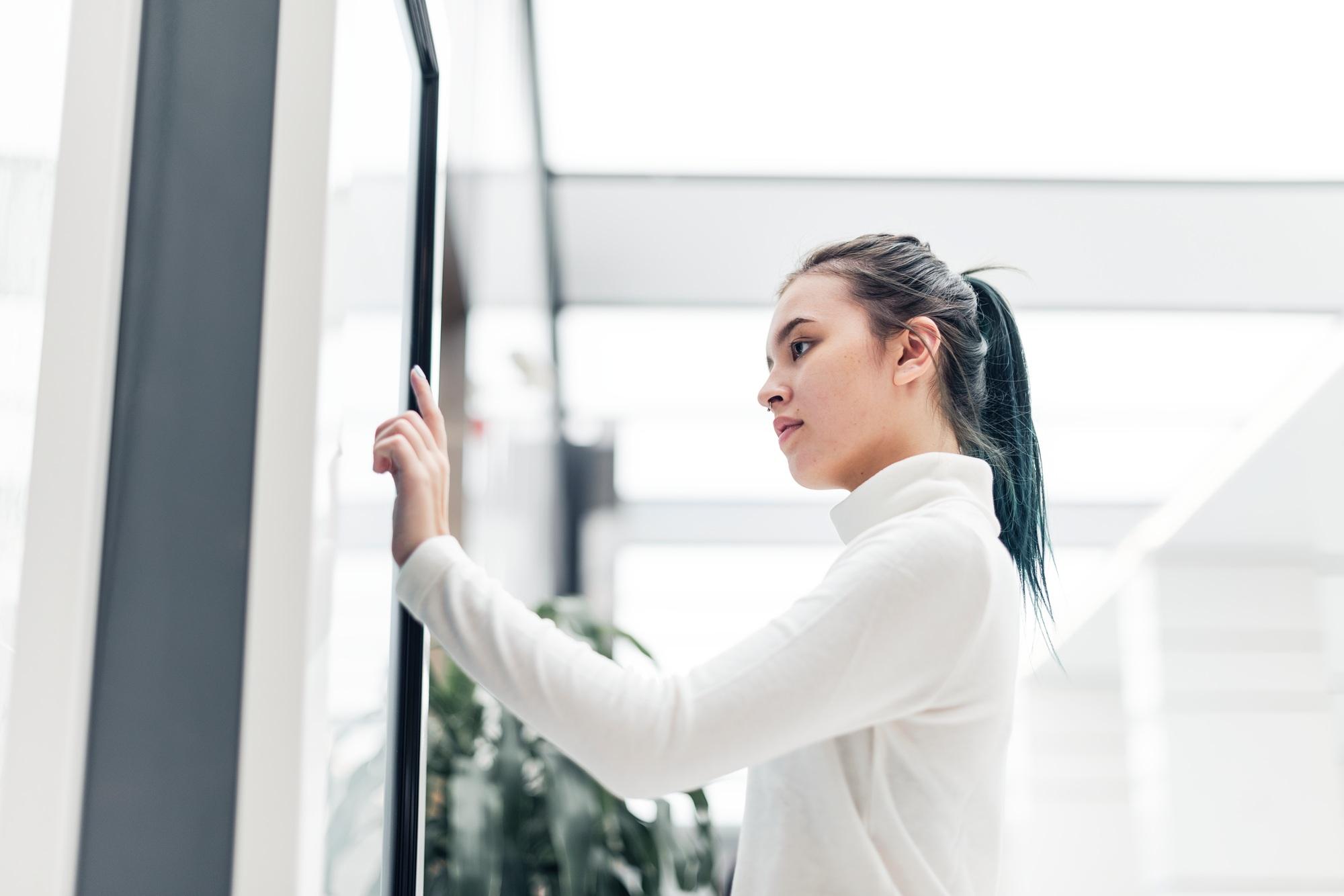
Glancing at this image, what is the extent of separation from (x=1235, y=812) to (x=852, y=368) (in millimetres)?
4919

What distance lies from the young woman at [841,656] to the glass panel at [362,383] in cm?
4

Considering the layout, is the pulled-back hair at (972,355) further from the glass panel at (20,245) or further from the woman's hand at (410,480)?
the glass panel at (20,245)

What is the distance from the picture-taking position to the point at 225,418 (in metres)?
0.55

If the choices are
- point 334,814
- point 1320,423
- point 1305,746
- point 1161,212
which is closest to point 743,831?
point 334,814

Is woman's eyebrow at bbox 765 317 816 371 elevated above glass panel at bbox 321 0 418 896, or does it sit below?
above

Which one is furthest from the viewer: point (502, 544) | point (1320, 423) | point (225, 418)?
point (1320, 423)

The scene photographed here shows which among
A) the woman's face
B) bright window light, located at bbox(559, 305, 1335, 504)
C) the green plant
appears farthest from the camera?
bright window light, located at bbox(559, 305, 1335, 504)

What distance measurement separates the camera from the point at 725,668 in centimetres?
74

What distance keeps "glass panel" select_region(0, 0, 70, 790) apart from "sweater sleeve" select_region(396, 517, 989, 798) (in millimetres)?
266

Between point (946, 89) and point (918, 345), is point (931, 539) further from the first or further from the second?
point (946, 89)

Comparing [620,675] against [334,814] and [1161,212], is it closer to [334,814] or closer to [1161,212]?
[334,814]

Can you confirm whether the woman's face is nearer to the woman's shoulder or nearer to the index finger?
the woman's shoulder

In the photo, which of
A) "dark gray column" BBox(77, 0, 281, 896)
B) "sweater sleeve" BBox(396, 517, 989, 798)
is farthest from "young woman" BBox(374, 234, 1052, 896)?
"dark gray column" BBox(77, 0, 281, 896)

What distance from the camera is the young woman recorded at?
73 centimetres
